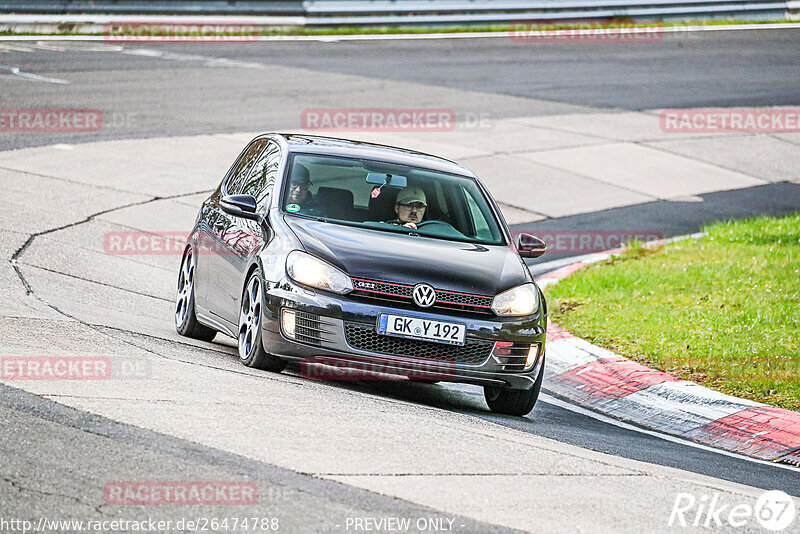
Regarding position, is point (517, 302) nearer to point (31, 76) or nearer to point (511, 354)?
point (511, 354)

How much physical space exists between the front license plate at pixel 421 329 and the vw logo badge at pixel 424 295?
0.33 feet

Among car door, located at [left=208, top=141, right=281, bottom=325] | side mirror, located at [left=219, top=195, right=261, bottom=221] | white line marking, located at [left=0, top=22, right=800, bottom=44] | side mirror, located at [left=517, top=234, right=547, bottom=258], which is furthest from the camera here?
white line marking, located at [left=0, top=22, right=800, bottom=44]

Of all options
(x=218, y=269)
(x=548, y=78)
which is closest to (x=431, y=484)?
(x=218, y=269)

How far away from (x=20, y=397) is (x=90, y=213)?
8.58 m

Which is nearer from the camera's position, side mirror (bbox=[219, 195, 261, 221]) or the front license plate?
the front license plate

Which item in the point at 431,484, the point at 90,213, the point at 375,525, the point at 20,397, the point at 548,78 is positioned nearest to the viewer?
the point at 375,525

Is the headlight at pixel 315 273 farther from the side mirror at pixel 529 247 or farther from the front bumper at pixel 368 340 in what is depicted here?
the side mirror at pixel 529 247

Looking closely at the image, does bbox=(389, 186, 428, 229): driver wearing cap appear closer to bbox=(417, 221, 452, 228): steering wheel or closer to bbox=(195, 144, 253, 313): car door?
bbox=(417, 221, 452, 228): steering wheel

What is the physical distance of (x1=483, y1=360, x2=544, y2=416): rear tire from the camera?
28.2 ft

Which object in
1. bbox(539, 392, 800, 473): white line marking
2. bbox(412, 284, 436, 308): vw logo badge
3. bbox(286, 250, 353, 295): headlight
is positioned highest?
bbox(286, 250, 353, 295): headlight

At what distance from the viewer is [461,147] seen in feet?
68.9

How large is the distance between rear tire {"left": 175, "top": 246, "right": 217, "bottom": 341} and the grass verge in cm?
325

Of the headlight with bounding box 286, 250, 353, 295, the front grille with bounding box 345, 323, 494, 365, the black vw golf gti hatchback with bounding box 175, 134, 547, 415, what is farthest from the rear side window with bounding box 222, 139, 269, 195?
the front grille with bounding box 345, 323, 494, 365

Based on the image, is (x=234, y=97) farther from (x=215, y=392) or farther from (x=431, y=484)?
(x=431, y=484)
